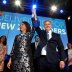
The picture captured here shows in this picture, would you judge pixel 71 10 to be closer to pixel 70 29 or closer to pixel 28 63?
pixel 70 29

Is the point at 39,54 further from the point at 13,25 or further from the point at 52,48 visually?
the point at 13,25

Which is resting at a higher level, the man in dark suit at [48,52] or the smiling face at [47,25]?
the smiling face at [47,25]

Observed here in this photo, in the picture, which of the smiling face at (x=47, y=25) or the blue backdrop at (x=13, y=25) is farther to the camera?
the blue backdrop at (x=13, y=25)

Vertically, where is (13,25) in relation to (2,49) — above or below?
above

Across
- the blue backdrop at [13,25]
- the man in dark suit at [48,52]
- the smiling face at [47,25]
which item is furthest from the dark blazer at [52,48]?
the blue backdrop at [13,25]

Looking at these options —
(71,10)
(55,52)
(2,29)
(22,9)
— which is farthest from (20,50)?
(71,10)

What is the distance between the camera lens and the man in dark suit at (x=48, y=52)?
3.04 m

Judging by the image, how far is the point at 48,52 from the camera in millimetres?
3104

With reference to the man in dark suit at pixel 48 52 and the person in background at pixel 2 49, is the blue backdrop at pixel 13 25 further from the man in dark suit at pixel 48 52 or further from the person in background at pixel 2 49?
the man in dark suit at pixel 48 52

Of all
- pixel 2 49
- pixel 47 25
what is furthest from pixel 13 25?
pixel 47 25

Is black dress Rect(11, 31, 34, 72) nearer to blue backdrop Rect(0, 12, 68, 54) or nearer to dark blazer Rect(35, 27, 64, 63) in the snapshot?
dark blazer Rect(35, 27, 64, 63)

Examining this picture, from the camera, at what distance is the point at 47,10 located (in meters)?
6.54

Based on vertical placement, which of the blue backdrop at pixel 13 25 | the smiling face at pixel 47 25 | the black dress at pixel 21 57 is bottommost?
the black dress at pixel 21 57

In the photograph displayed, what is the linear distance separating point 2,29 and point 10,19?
415 millimetres
